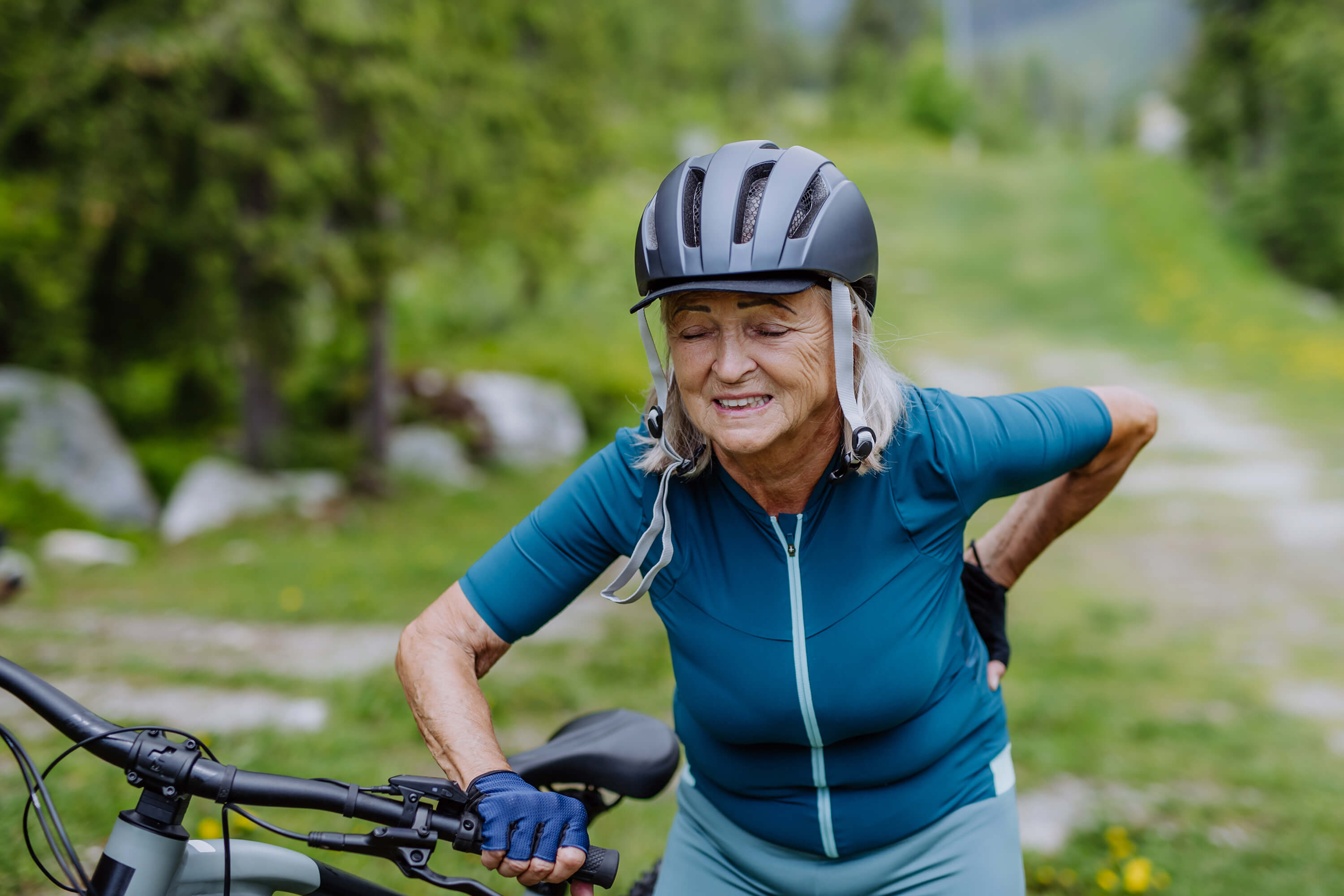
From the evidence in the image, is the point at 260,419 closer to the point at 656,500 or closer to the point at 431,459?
the point at 431,459

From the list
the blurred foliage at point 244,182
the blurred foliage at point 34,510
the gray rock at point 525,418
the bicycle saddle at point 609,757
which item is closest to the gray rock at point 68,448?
the blurred foliage at point 34,510

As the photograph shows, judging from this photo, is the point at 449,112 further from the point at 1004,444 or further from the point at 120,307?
the point at 1004,444

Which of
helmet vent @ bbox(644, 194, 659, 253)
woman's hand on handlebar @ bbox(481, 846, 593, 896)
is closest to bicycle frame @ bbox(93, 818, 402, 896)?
woman's hand on handlebar @ bbox(481, 846, 593, 896)

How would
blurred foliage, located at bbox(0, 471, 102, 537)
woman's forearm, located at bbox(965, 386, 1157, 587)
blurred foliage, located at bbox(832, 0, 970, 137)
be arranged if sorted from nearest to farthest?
woman's forearm, located at bbox(965, 386, 1157, 587)
blurred foliage, located at bbox(0, 471, 102, 537)
blurred foliage, located at bbox(832, 0, 970, 137)

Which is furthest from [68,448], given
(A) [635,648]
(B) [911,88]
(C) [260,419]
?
(B) [911,88]

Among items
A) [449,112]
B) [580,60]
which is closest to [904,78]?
[580,60]

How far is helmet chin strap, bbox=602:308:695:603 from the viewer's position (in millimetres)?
2219

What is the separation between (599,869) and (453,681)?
484mm

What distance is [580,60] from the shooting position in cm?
1531

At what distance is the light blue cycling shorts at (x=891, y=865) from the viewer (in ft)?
7.41

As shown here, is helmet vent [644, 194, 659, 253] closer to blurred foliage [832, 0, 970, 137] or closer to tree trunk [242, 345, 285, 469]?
tree trunk [242, 345, 285, 469]

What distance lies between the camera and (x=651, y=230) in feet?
7.50

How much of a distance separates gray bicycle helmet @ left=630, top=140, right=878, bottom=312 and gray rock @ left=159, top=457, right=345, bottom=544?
32.7 feet

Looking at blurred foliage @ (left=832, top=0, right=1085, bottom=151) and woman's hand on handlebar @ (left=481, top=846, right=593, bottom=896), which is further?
blurred foliage @ (left=832, top=0, right=1085, bottom=151)
